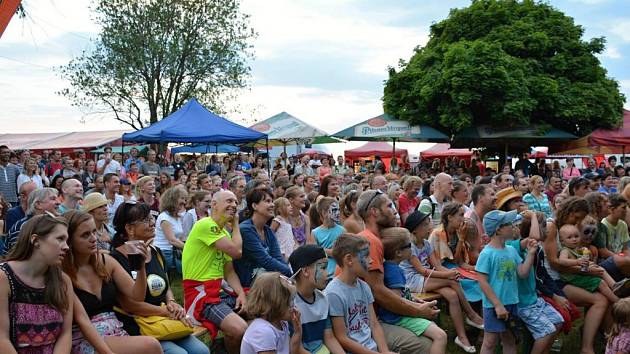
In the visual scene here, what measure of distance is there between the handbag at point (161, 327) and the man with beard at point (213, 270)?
51cm

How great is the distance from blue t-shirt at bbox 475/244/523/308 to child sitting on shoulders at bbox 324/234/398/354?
1231 mm

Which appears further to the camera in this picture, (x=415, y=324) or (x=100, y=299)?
(x=415, y=324)

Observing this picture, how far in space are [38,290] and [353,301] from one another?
2.13 metres

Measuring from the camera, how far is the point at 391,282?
16.0 ft

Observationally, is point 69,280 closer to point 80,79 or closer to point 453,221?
point 453,221

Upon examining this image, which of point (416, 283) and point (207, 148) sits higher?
point (207, 148)

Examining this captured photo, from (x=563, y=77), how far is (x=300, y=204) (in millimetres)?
12882

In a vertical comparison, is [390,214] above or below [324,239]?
above

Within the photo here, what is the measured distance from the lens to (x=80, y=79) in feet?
→ 97.1

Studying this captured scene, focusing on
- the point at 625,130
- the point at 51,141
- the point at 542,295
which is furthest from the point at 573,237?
the point at 51,141

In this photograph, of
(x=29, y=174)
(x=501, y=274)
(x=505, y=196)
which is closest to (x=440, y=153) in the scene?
(x=29, y=174)

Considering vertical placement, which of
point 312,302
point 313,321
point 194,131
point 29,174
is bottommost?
point 313,321

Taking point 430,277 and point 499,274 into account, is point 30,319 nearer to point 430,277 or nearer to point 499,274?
point 499,274

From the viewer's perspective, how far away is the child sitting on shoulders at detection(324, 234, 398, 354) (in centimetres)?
427
